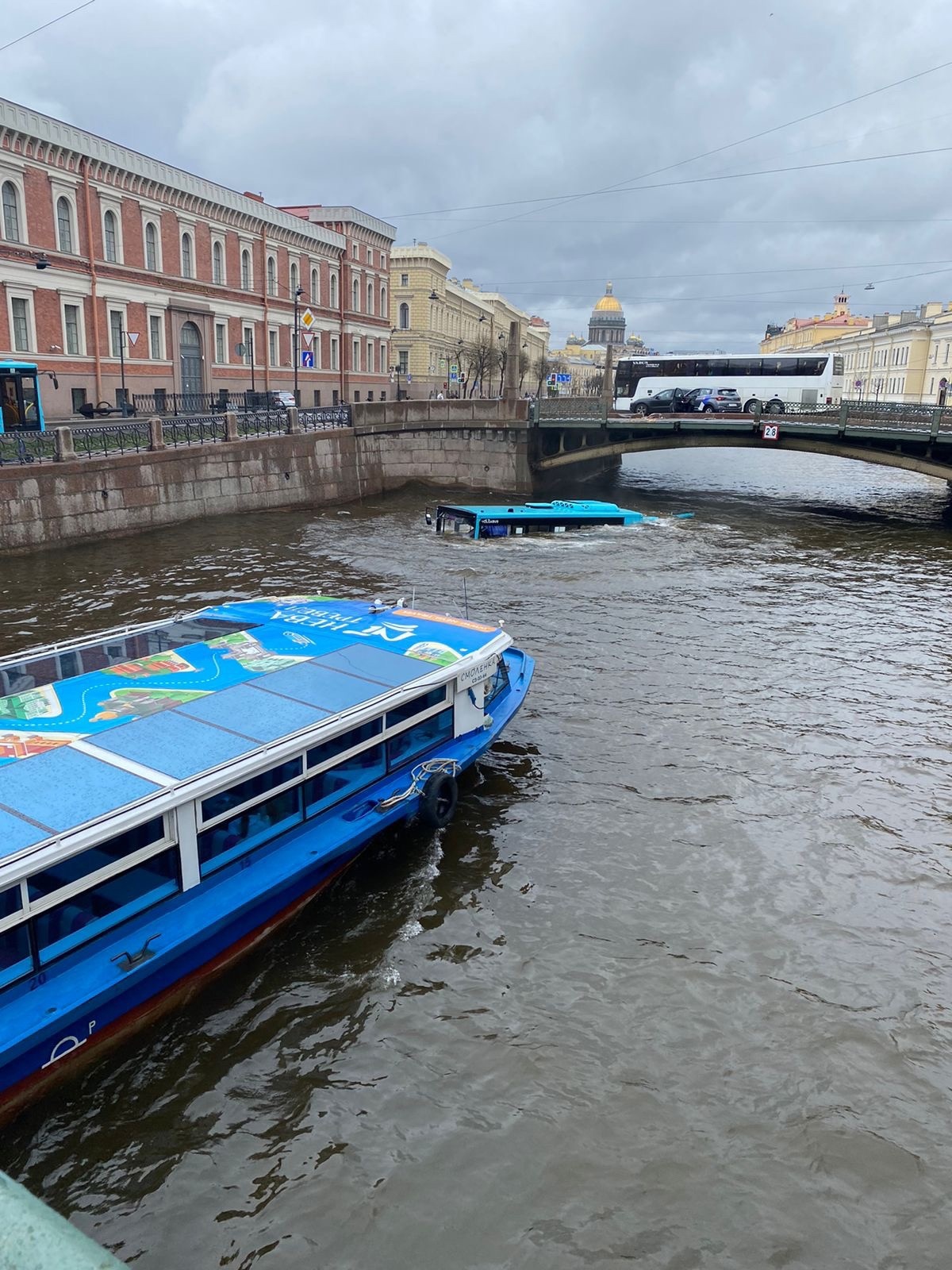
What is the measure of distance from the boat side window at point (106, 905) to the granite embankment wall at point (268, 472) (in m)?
Result: 19.1

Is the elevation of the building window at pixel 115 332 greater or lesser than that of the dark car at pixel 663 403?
greater

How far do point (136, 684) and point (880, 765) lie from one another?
9730 millimetres

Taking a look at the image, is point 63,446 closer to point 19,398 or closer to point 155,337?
point 19,398

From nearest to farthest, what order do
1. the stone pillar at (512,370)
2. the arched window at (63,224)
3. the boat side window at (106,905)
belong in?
1. the boat side window at (106,905)
2. the arched window at (63,224)
3. the stone pillar at (512,370)

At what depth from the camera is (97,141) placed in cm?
3647

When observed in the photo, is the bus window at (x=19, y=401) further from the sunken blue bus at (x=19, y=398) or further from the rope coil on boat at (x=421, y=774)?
the rope coil on boat at (x=421, y=774)

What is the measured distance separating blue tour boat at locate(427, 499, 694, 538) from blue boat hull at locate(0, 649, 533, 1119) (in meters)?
21.4

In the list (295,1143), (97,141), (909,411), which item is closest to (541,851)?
(295,1143)

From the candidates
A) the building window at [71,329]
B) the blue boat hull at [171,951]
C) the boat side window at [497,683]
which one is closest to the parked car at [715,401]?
the building window at [71,329]

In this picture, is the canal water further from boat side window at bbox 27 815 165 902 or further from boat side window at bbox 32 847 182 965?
boat side window at bbox 27 815 165 902

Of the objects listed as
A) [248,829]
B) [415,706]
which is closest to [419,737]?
[415,706]

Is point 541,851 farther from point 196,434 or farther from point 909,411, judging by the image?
point 909,411

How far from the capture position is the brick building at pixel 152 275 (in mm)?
34156

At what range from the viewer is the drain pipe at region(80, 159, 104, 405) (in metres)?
36.4
